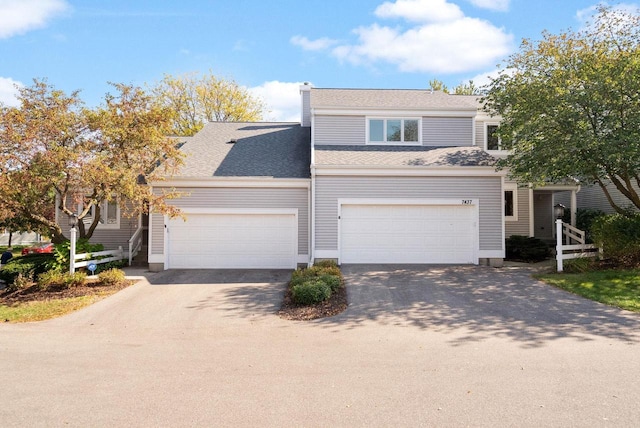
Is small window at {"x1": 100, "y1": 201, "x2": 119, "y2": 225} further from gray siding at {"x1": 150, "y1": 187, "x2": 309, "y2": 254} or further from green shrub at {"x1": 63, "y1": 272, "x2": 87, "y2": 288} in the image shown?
green shrub at {"x1": 63, "y1": 272, "x2": 87, "y2": 288}

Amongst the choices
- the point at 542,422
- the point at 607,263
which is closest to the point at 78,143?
the point at 542,422

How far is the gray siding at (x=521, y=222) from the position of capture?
17.4m

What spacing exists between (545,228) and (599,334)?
13930 millimetres

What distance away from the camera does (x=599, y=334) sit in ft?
22.1

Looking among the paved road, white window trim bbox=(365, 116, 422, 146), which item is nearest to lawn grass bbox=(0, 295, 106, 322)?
the paved road

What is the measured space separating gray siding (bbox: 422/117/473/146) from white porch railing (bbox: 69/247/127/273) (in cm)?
1206

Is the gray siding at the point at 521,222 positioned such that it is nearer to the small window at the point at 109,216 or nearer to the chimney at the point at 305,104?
the chimney at the point at 305,104

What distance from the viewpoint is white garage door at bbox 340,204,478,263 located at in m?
13.5

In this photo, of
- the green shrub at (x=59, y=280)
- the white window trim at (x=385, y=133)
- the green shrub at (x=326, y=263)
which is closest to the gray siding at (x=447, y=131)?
the white window trim at (x=385, y=133)

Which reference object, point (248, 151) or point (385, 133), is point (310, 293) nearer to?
point (385, 133)

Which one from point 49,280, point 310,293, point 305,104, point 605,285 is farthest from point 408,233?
point 49,280

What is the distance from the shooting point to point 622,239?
12383mm

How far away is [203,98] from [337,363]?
99.7ft

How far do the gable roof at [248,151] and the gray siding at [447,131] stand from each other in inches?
184
